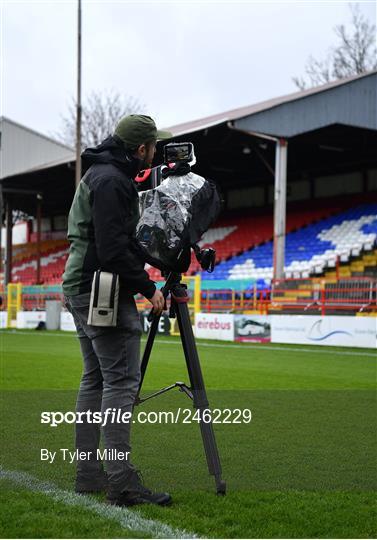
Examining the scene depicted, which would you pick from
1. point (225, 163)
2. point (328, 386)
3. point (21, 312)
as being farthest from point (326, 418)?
point (225, 163)

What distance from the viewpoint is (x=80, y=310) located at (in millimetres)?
4660

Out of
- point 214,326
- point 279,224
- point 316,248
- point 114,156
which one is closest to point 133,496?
point 114,156

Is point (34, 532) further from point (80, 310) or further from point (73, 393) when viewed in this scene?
point (73, 393)

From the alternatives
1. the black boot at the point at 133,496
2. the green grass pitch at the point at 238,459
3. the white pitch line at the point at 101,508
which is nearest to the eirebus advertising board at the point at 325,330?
the green grass pitch at the point at 238,459

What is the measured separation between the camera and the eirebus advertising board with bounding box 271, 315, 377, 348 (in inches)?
708

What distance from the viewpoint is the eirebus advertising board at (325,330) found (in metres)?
18.0

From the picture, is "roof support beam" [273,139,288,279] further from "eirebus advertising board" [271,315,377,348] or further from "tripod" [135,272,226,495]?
"tripod" [135,272,226,495]

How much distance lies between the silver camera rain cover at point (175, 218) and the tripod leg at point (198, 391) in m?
0.36

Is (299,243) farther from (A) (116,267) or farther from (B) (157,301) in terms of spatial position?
(A) (116,267)

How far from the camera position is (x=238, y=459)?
18.9 feet

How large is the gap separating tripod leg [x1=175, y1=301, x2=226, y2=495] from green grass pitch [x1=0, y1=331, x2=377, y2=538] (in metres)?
0.16

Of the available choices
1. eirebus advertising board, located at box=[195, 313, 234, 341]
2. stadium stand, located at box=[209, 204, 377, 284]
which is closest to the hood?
eirebus advertising board, located at box=[195, 313, 234, 341]

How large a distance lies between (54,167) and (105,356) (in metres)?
31.0

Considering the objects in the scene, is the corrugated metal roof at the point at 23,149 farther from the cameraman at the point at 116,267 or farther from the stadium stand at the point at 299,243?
the cameraman at the point at 116,267
